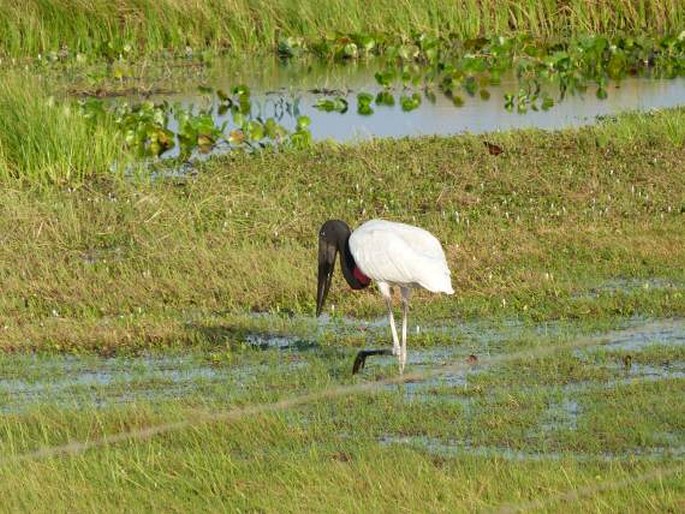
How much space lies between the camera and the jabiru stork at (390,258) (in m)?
7.69

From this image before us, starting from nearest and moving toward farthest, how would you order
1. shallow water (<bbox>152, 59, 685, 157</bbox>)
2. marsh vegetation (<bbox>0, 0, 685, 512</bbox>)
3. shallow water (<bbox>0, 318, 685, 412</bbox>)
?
marsh vegetation (<bbox>0, 0, 685, 512</bbox>), shallow water (<bbox>0, 318, 685, 412</bbox>), shallow water (<bbox>152, 59, 685, 157</bbox>)

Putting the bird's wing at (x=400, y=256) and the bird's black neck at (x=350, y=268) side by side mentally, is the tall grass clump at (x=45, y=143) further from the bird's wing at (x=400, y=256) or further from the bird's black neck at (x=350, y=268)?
the bird's wing at (x=400, y=256)

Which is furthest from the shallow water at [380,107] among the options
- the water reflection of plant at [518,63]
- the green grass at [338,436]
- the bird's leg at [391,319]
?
the green grass at [338,436]

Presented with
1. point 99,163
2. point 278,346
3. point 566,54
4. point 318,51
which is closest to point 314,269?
point 278,346

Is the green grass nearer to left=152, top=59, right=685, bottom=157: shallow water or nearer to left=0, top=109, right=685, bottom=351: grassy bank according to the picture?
left=0, top=109, right=685, bottom=351: grassy bank

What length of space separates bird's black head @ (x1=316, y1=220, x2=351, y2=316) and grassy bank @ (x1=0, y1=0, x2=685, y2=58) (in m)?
10.7

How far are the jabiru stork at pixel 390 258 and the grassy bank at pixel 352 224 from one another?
859 millimetres

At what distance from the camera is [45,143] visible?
1192 centimetres

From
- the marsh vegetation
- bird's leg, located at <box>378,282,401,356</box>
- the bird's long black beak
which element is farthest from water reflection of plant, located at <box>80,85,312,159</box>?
bird's leg, located at <box>378,282,401,356</box>

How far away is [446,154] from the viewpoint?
12438 millimetres

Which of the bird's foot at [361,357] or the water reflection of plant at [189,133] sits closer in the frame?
the bird's foot at [361,357]

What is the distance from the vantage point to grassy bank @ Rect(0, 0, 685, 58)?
18609 millimetres

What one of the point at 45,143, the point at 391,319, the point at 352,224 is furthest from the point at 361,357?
the point at 45,143

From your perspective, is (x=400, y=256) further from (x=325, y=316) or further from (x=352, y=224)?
(x=352, y=224)
